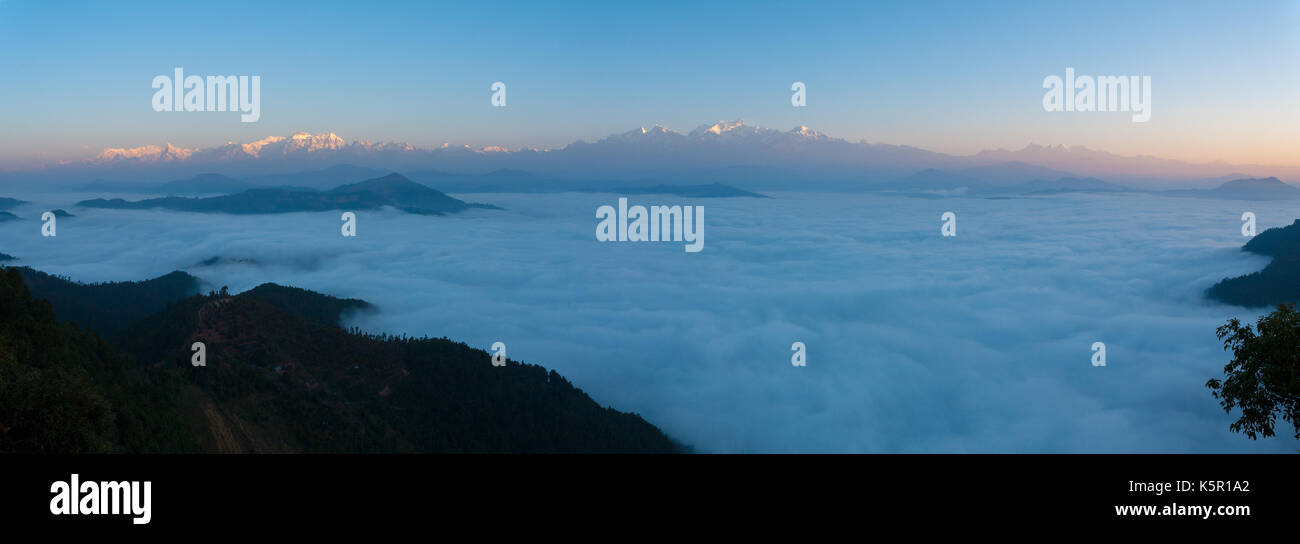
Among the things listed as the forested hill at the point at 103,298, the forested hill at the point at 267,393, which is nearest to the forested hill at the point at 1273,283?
the forested hill at the point at 267,393

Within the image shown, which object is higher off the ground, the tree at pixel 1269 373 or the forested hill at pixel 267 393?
the tree at pixel 1269 373

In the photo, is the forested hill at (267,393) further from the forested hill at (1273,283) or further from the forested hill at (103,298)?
the forested hill at (1273,283)

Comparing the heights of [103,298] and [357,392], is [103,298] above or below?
above

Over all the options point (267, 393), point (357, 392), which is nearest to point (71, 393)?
point (267, 393)

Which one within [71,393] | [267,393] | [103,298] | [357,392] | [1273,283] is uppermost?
[71,393]

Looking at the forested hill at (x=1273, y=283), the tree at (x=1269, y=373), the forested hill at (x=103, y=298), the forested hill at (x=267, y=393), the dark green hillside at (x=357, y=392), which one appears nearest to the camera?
the tree at (x=1269, y=373)

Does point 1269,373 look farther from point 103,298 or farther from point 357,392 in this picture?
point 103,298

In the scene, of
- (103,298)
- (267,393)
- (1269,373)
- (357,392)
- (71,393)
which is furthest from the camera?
(103,298)
